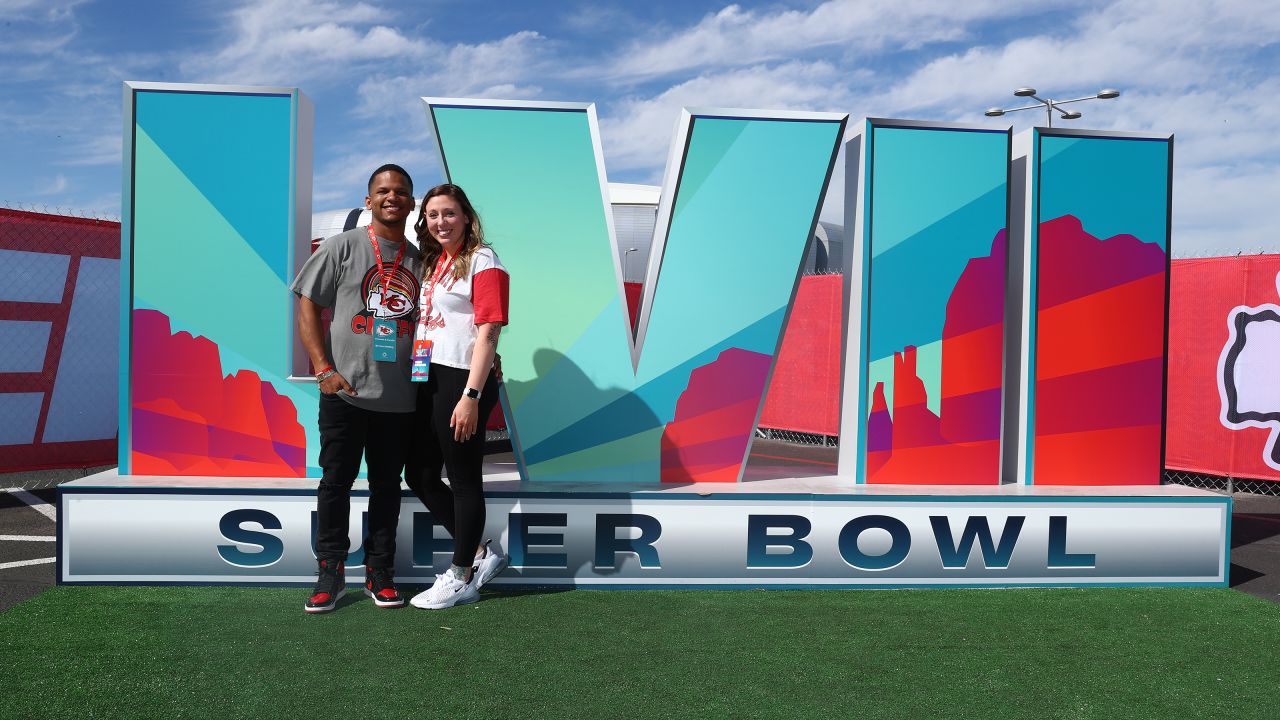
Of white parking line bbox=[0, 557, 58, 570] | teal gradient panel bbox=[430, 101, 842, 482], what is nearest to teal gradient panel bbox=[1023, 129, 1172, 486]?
teal gradient panel bbox=[430, 101, 842, 482]

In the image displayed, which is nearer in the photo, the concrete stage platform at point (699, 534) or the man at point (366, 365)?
the man at point (366, 365)

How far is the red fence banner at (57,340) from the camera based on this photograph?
6.91 m

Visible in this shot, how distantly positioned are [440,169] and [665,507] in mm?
2095

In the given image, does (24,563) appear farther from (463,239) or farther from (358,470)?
(463,239)

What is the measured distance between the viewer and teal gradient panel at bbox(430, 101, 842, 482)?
466cm

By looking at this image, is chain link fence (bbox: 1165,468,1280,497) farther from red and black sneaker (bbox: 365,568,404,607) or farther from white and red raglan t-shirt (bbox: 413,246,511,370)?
red and black sneaker (bbox: 365,568,404,607)

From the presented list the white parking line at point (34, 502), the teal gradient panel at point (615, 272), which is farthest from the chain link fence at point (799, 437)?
the white parking line at point (34, 502)

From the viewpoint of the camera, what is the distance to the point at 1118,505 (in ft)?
15.1

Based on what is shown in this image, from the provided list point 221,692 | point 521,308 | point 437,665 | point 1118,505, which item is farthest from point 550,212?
point 1118,505

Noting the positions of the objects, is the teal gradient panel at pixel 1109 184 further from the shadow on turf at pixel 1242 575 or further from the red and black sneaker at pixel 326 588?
the red and black sneaker at pixel 326 588

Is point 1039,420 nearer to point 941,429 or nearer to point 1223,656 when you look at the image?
point 941,429

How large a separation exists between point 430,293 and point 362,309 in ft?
0.99

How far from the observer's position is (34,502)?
6.57m

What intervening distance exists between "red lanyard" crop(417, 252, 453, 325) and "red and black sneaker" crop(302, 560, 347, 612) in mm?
1143
